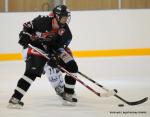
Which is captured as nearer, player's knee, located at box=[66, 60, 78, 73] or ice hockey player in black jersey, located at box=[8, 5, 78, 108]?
ice hockey player in black jersey, located at box=[8, 5, 78, 108]

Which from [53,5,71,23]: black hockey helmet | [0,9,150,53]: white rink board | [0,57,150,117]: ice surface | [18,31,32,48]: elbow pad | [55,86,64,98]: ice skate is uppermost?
[53,5,71,23]: black hockey helmet

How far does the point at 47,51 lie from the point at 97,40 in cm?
311

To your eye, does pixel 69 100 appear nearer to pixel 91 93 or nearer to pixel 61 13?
pixel 91 93

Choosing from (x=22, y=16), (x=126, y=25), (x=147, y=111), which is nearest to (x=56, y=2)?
(x=22, y=16)

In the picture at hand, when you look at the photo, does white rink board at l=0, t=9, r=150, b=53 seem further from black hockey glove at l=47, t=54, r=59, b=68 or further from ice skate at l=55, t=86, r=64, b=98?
black hockey glove at l=47, t=54, r=59, b=68

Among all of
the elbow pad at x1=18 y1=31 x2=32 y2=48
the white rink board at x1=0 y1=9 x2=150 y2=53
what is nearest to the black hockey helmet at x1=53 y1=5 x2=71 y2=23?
the elbow pad at x1=18 y1=31 x2=32 y2=48

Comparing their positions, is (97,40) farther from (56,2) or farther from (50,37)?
(50,37)

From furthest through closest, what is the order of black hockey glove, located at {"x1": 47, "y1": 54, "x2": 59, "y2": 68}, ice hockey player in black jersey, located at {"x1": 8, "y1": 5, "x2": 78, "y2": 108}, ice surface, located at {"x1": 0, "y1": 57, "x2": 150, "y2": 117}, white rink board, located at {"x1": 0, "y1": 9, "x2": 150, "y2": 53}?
white rink board, located at {"x1": 0, "y1": 9, "x2": 150, "y2": 53} → black hockey glove, located at {"x1": 47, "y1": 54, "x2": 59, "y2": 68} → ice hockey player in black jersey, located at {"x1": 8, "y1": 5, "x2": 78, "y2": 108} → ice surface, located at {"x1": 0, "y1": 57, "x2": 150, "y2": 117}

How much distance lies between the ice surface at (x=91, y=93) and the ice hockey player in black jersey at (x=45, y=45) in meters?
0.16

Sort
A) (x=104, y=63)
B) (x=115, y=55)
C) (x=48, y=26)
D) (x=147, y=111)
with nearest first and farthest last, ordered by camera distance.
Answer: (x=147, y=111)
(x=48, y=26)
(x=104, y=63)
(x=115, y=55)

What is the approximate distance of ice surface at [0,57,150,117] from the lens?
4.19 meters

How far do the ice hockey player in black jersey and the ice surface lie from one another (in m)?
0.16

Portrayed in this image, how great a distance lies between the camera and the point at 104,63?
A: 709 cm

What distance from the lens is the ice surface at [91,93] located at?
419 cm
